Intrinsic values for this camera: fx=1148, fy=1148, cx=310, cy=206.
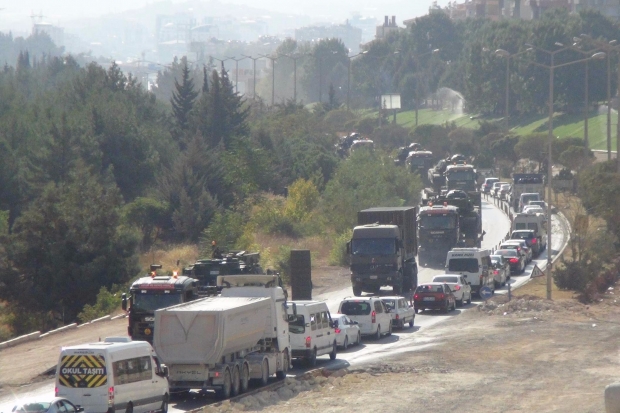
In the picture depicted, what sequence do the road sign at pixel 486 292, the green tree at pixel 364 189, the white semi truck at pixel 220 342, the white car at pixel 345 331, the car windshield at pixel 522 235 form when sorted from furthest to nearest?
the green tree at pixel 364 189, the car windshield at pixel 522 235, the road sign at pixel 486 292, the white car at pixel 345 331, the white semi truck at pixel 220 342

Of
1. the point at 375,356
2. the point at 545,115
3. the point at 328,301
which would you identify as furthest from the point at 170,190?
the point at 545,115

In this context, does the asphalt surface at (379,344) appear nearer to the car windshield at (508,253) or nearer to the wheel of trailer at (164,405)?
the wheel of trailer at (164,405)

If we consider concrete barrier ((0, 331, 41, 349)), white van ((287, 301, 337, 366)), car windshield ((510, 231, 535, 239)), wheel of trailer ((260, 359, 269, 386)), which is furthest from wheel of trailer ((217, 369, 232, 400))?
car windshield ((510, 231, 535, 239))

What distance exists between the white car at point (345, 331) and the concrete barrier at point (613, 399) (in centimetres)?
1168

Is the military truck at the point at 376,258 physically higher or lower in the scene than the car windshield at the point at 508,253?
higher

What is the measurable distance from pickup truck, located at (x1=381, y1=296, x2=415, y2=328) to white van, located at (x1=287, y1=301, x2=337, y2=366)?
6.63 meters

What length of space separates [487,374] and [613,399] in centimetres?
755

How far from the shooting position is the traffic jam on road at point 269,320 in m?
21.0

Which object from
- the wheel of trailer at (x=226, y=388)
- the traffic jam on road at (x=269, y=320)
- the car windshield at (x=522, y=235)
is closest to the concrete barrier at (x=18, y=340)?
the traffic jam on road at (x=269, y=320)

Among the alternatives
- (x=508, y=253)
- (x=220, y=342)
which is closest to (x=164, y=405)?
(x=220, y=342)

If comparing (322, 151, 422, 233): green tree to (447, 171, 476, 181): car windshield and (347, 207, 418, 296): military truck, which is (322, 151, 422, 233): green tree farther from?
(347, 207, 418, 296): military truck

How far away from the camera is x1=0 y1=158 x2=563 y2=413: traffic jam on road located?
21.0m

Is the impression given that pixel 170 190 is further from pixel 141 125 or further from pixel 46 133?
pixel 141 125

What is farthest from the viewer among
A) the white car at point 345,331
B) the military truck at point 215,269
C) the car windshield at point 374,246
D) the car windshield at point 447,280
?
the car windshield at point 374,246
